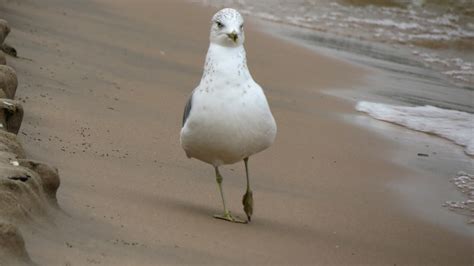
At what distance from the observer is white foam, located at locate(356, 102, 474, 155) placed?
10531 mm

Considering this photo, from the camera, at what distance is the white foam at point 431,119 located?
10.5 metres

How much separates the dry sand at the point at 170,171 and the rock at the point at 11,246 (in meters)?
0.22

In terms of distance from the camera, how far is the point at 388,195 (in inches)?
316

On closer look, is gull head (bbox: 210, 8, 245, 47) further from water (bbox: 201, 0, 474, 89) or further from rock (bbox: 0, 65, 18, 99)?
→ water (bbox: 201, 0, 474, 89)

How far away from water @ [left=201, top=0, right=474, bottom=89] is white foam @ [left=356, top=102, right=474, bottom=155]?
2809 mm

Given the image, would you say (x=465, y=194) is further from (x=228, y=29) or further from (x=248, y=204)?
(x=228, y=29)

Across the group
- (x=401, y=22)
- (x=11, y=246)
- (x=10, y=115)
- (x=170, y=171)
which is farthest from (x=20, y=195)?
(x=401, y=22)

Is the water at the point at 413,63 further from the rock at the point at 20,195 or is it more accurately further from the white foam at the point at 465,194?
the rock at the point at 20,195

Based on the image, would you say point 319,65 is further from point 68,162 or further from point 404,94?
point 68,162

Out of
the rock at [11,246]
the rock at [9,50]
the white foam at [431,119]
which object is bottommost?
the white foam at [431,119]

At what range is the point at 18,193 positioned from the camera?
15.6 ft

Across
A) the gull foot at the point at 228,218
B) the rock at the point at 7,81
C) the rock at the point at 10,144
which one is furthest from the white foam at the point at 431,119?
the rock at the point at 10,144

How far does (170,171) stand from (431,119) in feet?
14.3

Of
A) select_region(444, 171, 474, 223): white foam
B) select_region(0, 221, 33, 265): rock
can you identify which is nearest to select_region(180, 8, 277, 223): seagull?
select_region(444, 171, 474, 223): white foam
